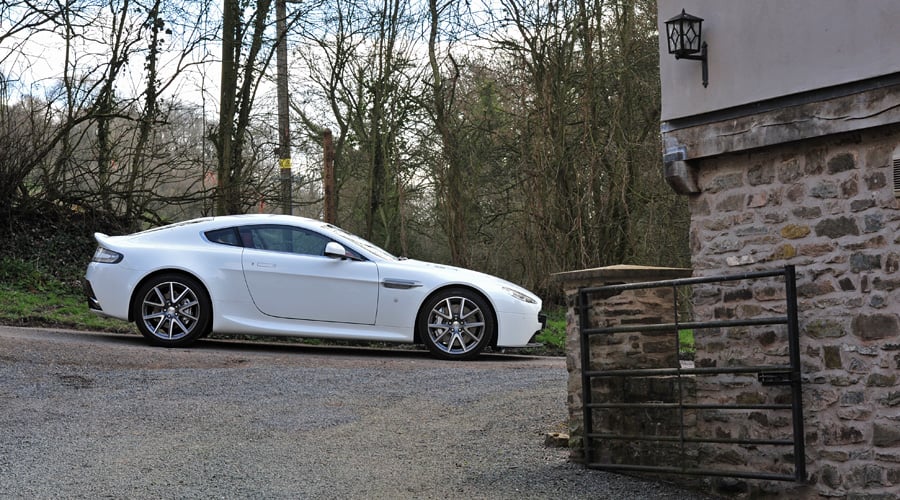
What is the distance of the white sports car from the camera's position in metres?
11.7

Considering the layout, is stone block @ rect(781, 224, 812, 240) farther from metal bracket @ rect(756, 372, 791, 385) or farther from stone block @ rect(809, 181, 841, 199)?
metal bracket @ rect(756, 372, 791, 385)

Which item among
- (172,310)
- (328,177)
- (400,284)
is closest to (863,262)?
(400,284)

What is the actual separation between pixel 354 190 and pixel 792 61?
20.2m

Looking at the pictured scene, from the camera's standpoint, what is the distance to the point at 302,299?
11.7 m

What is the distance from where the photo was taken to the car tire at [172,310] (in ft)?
38.3

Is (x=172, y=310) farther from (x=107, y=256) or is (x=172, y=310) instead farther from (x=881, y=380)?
(x=881, y=380)

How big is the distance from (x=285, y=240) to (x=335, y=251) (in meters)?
0.65

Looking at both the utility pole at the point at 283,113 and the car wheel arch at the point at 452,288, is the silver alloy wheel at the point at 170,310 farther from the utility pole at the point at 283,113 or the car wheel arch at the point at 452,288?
the utility pole at the point at 283,113

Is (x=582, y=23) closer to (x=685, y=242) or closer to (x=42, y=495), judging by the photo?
(x=685, y=242)

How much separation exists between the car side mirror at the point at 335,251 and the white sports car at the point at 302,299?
0.03 ft

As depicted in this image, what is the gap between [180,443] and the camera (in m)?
7.29

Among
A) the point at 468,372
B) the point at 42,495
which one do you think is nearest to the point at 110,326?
the point at 468,372

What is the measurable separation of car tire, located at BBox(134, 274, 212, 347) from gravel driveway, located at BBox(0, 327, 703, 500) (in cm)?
24

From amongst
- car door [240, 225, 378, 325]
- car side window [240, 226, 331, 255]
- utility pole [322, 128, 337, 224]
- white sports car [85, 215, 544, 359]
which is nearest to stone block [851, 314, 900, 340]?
white sports car [85, 215, 544, 359]
